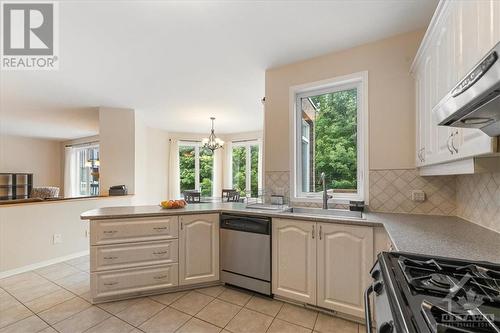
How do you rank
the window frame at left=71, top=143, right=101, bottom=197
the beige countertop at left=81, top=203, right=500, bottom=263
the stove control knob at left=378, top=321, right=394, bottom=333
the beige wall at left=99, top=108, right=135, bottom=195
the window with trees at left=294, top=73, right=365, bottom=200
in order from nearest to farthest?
the stove control knob at left=378, top=321, right=394, bottom=333 < the beige countertop at left=81, top=203, right=500, bottom=263 < the window with trees at left=294, top=73, right=365, bottom=200 < the beige wall at left=99, top=108, right=135, bottom=195 < the window frame at left=71, top=143, right=101, bottom=197

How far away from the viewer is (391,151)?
2246 millimetres

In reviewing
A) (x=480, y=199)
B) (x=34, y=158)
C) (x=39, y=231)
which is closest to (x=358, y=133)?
(x=480, y=199)

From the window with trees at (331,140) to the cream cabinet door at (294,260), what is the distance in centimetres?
67

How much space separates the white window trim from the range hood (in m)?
1.43

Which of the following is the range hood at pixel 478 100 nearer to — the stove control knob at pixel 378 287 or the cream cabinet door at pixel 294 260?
the stove control knob at pixel 378 287

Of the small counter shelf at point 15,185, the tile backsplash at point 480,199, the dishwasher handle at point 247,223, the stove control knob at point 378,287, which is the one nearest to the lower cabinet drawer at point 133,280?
the dishwasher handle at point 247,223

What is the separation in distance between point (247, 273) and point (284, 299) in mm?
421

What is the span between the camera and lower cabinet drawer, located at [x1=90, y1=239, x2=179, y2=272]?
2.19m

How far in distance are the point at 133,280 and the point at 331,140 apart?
2553 mm

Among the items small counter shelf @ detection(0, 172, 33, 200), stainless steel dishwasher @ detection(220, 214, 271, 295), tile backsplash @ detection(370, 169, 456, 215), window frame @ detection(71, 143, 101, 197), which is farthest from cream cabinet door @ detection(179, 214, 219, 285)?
small counter shelf @ detection(0, 172, 33, 200)

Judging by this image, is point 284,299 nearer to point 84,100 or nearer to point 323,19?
point 323,19

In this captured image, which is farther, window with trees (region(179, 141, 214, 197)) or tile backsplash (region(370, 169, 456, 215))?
window with trees (region(179, 141, 214, 197))

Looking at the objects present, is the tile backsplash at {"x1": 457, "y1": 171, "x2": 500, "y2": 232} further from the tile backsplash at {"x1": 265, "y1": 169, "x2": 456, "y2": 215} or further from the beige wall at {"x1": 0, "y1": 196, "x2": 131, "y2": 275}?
the beige wall at {"x1": 0, "y1": 196, "x2": 131, "y2": 275}
